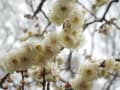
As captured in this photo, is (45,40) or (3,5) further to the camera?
(3,5)

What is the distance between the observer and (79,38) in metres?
2.68

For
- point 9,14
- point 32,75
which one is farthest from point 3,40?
point 32,75

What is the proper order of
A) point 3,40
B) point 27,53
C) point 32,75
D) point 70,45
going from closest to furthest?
point 27,53
point 70,45
point 32,75
point 3,40

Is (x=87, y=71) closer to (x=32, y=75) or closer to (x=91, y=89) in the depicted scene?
(x=91, y=89)

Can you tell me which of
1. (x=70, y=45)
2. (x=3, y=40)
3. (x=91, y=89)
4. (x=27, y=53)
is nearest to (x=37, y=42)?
(x=27, y=53)

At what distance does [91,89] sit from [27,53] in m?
0.51

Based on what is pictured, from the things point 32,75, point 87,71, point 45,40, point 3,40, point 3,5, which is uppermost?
point 45,40

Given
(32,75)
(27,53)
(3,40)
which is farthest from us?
(3,40)

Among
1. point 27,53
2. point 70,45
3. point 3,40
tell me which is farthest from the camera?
point 3,40

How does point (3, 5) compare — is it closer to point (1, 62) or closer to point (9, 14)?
point (9, 14)

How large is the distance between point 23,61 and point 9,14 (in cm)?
971

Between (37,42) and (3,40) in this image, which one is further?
(3,40)

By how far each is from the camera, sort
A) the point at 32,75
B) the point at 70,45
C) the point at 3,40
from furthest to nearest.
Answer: the point at 3,40 → the point at 32,75 → the point at 70,45

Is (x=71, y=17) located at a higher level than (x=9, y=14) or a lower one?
higher
